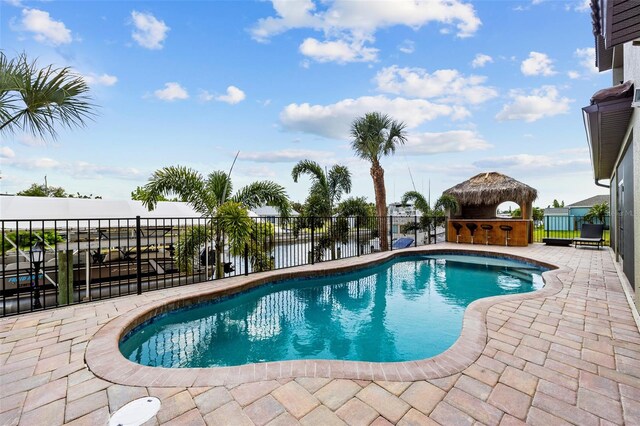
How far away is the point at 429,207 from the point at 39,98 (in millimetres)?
13362

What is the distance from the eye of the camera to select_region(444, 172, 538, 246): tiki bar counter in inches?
462

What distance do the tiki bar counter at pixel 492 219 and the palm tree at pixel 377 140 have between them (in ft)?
13.9

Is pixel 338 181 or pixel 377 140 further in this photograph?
pixel 338 181

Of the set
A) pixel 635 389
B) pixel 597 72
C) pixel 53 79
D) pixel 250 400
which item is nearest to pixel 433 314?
pixel 635 389

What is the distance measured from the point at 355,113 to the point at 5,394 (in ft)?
38.2

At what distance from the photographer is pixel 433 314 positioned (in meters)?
4.95

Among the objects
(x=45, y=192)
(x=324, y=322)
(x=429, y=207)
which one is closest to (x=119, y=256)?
(x=324, y=322)

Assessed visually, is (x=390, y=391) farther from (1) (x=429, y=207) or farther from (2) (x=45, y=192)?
(2) (x=45, y=192)

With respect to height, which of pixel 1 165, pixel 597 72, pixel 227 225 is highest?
pixel 597 72

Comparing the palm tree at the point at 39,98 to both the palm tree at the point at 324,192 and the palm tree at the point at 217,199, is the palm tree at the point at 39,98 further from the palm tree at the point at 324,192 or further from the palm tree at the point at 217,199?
the palm tree at the point at 324,192

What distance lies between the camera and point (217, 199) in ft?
23.3

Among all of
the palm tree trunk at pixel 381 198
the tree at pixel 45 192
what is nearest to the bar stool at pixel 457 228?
the palm tree trunk at pixel 381 198

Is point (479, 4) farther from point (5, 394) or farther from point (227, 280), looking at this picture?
point (5, 394)

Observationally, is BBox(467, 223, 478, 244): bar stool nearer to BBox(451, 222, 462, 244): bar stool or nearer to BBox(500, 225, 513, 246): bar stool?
BBox(451, 222, 462, 244): bar stool
